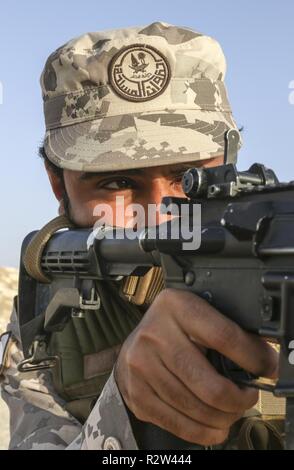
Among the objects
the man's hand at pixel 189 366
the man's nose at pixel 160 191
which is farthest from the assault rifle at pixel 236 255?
the man's nose at pixel 160 191

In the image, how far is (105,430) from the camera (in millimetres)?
2281

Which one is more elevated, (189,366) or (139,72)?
(139,72)

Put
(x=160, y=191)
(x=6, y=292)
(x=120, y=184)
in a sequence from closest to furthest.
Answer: (x=160, y=191)
(x=120, y=184)
(x=6, y=292)

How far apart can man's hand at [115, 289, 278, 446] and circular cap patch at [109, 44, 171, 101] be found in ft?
5.39

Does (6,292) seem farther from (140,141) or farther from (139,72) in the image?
(140,141)

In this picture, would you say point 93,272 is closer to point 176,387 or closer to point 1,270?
point 176,387

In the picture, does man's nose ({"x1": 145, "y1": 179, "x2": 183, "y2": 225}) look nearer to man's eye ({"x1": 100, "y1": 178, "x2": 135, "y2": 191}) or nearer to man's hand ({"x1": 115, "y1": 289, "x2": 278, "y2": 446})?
man's eye ({"x1": 100, "y1": 178, "x2": 135, "y2": 191})

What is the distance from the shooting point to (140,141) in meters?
3.17

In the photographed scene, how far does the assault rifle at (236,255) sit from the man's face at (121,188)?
46 centimetres

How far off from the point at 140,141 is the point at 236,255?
1.41m

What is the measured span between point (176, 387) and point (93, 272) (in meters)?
0.93

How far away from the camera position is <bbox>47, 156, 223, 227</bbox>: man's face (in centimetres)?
308

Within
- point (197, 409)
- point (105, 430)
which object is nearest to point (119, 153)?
point (105, 430)

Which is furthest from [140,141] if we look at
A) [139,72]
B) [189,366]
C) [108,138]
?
[189,366]
